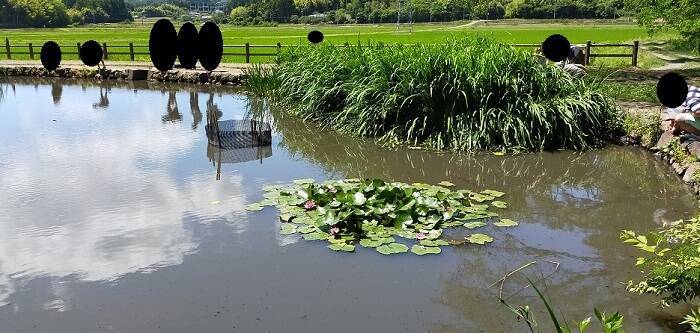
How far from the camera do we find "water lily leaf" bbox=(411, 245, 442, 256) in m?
5.55

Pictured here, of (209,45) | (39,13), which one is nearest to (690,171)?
(209,45)

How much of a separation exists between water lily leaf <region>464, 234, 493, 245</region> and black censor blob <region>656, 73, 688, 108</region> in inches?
133

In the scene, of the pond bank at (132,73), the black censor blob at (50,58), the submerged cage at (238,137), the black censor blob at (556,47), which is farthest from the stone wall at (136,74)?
the black censor blob at (556,47)

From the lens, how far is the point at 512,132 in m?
9.42

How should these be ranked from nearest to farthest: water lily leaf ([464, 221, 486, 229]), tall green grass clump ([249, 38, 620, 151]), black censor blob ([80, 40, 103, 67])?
water lily leaf ([464, 221, 486, 229])
tall green grass clump ([249, 38, 620, 151])
black censor blob ([80, 40, 103, 67])

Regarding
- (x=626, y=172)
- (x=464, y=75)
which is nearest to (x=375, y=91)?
(x=464, y=75)

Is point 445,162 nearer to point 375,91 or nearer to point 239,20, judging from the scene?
point 375,91

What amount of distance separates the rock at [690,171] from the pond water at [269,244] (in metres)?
0.12

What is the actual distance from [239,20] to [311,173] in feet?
268

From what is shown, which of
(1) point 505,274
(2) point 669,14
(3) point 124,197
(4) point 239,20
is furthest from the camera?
(4) point 239,20

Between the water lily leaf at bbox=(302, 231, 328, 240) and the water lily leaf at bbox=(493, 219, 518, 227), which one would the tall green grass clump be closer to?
the water lily leaf at bbox=(493, 219, 518, 227)

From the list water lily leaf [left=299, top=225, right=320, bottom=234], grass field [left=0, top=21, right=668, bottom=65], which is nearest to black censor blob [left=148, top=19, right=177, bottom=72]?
grass field [left=0, top=21, right=668, bottom=65]

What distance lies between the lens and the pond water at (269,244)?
4.54m

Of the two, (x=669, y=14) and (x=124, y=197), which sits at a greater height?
A: (x=669, y=14)
